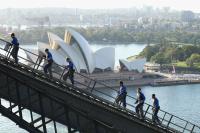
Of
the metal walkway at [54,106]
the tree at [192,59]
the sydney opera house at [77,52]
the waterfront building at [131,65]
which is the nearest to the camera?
the metal walkway at [54,106]

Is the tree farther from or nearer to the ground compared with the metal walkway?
nearer to the ground

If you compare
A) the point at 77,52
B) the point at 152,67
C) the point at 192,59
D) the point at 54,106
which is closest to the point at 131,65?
the point at 152,67

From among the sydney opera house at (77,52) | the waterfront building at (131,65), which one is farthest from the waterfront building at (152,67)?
the sydney opera house at (77,52)

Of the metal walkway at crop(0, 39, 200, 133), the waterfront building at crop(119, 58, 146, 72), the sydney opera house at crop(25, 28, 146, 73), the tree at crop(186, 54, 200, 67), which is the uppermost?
the metal walkway at crop(0, 39, 200, 133)

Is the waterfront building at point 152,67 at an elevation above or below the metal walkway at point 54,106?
below

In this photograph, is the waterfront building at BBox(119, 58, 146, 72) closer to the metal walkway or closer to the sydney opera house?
the sydney opera house

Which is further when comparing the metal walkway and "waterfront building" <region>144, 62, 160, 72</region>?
"waterfront building" <region>144, 62, 160, 72</region>

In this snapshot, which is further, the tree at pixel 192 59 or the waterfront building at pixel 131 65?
the tree at pixel 192 59

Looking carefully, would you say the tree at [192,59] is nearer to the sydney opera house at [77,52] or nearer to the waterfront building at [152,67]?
the waterfront building at [152,67]

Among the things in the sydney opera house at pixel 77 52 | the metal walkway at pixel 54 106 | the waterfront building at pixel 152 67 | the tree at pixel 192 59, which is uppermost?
the metal walkway at pixel 54 106

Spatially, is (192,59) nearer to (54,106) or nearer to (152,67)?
(152,67)

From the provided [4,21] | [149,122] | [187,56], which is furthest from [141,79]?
[4,21]

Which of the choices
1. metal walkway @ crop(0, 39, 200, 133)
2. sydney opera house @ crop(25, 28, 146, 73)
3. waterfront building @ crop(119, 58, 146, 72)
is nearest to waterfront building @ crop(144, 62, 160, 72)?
waterfront building @ crop(119, 58, 146, 72)

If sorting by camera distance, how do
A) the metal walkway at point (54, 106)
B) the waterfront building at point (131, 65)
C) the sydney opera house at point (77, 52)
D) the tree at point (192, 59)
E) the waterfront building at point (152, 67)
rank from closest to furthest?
the metal walkway at point (54, 106) → the sydney opera house at point (77, 52) → the waterfront building at point (131, 65) → the waterfront building at point (152, 67) → the tree at point (192, 59)
